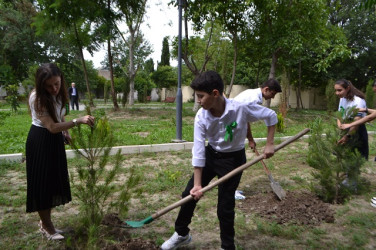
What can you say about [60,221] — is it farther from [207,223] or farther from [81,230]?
[207,223]

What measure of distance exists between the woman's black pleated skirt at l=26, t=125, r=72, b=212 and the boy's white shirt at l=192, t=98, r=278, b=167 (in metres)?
1.30

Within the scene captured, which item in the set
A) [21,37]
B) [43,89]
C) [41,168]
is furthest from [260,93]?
[21,37]

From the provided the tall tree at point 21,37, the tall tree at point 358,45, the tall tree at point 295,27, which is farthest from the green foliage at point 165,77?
the tall tree at point 295,27

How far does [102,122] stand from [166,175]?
2.55 metres

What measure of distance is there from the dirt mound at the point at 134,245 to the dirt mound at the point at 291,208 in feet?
4.67

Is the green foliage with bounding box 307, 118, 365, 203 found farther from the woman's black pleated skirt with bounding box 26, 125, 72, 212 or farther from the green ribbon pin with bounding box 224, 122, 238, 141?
the woman's black pleated skirt with bounding box 26, 125, 72, 212

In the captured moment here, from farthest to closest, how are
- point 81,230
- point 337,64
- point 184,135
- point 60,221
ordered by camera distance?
point 337,64 < point 184,135 < point 60,221 < point 81,230

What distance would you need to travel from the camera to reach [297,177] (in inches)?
191

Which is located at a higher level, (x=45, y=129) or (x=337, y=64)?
(x=337, y=64)

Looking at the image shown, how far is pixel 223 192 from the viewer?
99.4 inches

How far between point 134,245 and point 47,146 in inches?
46.7

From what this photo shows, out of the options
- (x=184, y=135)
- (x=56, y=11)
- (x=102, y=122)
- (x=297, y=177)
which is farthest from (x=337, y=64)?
(x=102, y=122)

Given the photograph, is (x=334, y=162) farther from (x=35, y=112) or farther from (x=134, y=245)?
(x=35, y=112)

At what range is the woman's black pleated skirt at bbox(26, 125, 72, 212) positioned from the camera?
2525 millimetres
